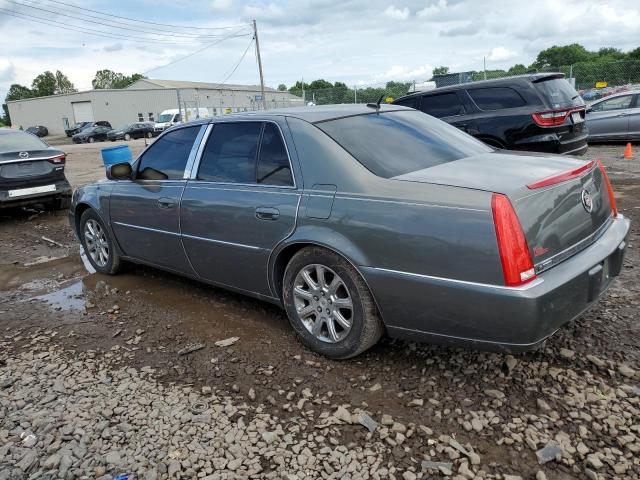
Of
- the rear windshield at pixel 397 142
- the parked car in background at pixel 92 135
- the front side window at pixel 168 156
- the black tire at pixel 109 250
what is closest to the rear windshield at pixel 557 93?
the rear windshield at pixel 397 142

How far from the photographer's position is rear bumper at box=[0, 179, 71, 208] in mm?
8414

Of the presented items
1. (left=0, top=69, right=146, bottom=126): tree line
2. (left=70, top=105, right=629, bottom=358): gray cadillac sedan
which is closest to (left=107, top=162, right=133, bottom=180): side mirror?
(left=70, top=105, right=629, bottom=358): gray cadillac sedan

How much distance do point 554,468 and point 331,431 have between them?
3.47 feet

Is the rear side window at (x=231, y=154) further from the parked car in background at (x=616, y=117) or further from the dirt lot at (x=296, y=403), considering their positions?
the parked car in background at (x=616, y=117)

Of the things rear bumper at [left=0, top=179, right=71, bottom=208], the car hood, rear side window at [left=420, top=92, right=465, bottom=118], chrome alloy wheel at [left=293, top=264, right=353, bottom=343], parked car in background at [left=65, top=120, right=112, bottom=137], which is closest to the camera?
the car hood

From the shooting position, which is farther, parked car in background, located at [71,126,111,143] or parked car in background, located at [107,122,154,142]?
parked car in background, located at [71,126,111,143]

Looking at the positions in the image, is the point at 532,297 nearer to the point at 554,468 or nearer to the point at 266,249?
the point at 554,468

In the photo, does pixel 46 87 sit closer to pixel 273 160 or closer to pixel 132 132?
pixel 132 132

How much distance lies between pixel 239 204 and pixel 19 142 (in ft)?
23.7

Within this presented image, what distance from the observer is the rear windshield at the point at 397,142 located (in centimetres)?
329

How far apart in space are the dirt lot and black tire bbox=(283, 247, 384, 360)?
0.39 ft

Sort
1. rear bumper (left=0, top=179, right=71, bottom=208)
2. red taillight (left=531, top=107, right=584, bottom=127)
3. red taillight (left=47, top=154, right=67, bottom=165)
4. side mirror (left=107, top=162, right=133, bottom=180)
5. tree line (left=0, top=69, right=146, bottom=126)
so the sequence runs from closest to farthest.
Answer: side mirror (left=107, top=162, right=133, bottom=180)
red taillight (left=531, top=107, right=584, bottom=127)
rear bumper (left=0, top=179, right=71, bottom=208)
red taillight (left=47, top=154, right=67, bottom=165)
tree line (left=0, top=69, right=146, bottom=126)

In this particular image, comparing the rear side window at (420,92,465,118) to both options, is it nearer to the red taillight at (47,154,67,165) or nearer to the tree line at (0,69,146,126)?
the red taillight at (47,154,67,165)

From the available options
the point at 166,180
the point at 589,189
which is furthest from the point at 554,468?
the point at 166,180
